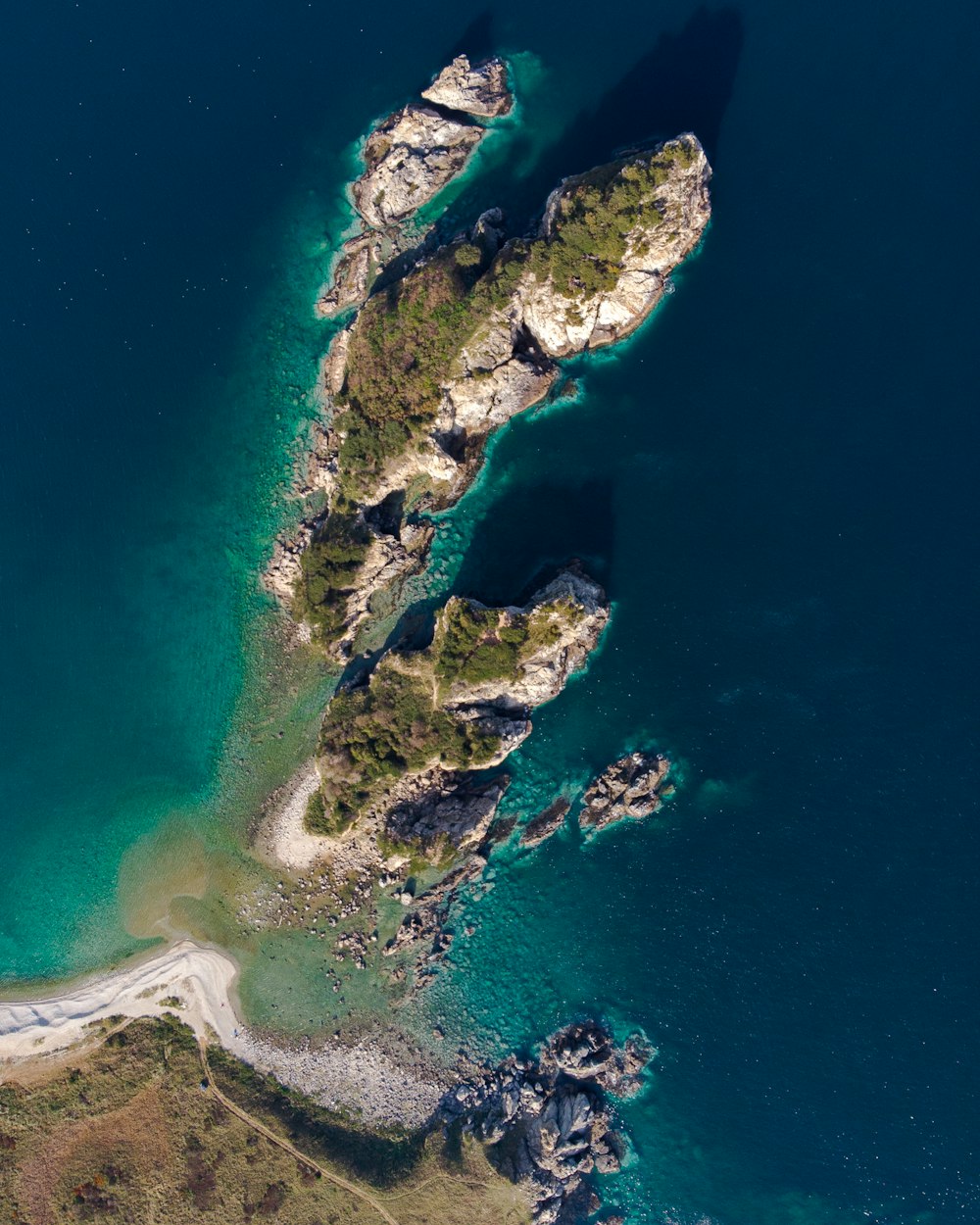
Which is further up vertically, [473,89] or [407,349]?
[473,89]

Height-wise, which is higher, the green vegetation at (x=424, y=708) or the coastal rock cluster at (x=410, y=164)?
the coastal rock cluster at (x=410, y=164)

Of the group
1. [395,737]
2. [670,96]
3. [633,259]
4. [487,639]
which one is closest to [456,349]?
[633,259]

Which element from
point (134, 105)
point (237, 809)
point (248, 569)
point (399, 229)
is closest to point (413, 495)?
point (248, 569)

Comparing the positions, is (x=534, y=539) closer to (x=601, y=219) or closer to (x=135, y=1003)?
(x=601, y=219)

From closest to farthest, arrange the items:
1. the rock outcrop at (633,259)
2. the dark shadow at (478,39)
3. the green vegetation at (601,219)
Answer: the green vegetation at (601,219)
the rock outcrop at (633,259)
the dark shadow at (478,39)

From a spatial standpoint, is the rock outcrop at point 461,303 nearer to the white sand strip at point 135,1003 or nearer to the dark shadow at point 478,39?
the dark shadow at point 478,39

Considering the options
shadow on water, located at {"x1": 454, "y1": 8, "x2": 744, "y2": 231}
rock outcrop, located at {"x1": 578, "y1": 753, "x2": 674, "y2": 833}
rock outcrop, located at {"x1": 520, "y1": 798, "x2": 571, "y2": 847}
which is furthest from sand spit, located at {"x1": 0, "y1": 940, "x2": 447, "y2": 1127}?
shadow on water, located at {"x1": 454, "y1": 8, "x2": 744, "y2": 231}

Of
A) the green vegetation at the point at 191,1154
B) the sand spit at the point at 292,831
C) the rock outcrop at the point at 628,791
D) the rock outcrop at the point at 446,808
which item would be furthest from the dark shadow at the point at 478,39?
the green vegetation at the point at 191,1154
